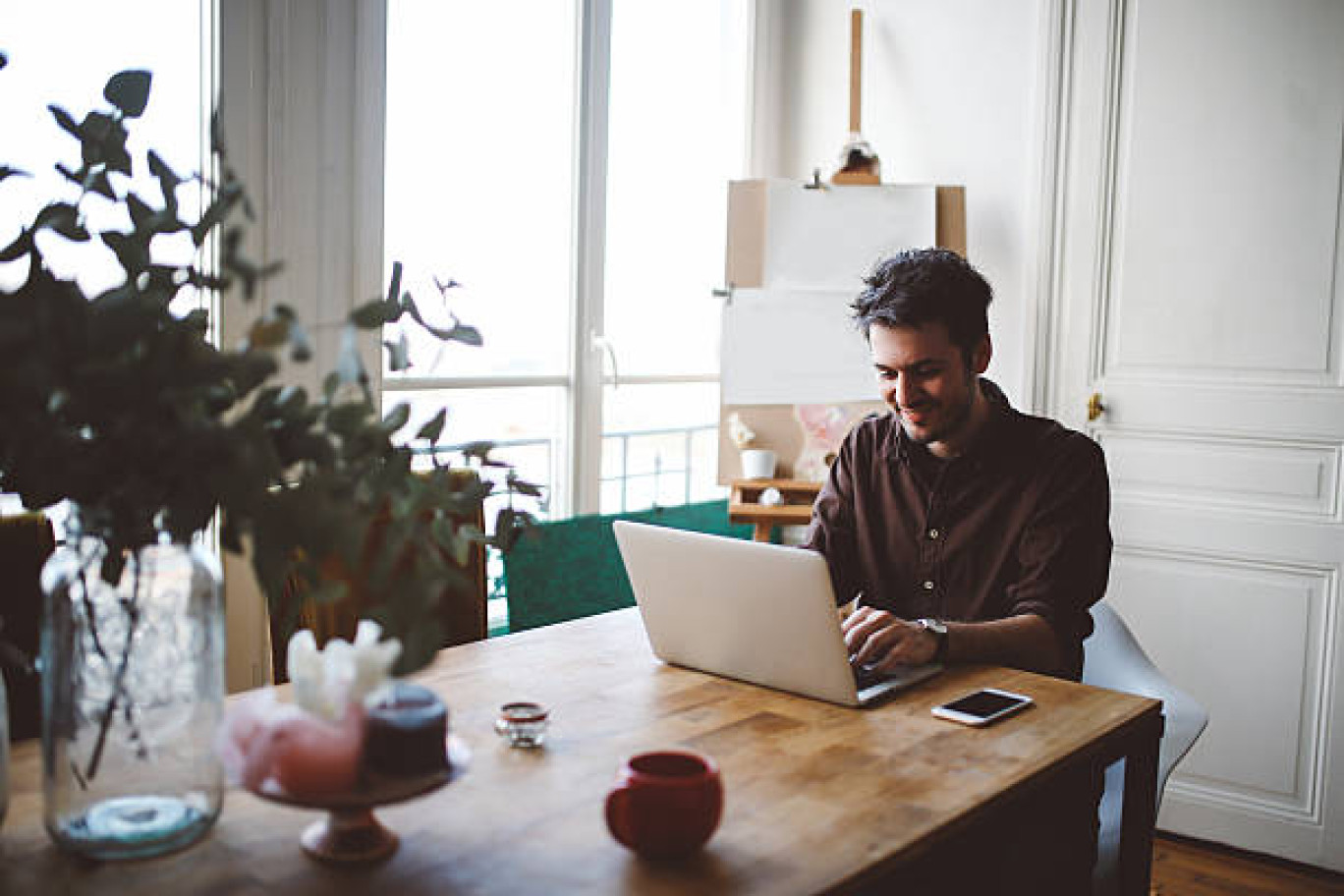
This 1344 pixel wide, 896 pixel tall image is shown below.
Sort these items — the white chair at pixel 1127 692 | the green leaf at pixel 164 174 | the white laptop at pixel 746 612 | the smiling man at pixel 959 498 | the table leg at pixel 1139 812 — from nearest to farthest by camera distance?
the green leaf at pixel 164 174
the white laptop at pixel 746 612
the table leg at pixel 1139 812
the white chair at pixel 1127 692
the smiling man at pixel 959 498

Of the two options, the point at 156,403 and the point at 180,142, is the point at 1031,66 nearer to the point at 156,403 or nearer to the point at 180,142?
the point at 180,142

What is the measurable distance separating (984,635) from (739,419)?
159cm

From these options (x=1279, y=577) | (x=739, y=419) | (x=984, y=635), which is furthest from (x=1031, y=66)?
(x=984, y=635)

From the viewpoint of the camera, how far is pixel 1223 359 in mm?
2943

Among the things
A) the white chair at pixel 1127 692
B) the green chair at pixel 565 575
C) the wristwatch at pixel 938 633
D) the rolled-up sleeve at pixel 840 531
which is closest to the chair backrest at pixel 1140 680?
the white chair at pixel 1127 692

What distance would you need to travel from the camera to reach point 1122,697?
162 cm

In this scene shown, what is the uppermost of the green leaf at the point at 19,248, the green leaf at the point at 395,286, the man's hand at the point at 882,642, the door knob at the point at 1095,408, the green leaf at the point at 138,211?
the green leaf at the point at 138,211

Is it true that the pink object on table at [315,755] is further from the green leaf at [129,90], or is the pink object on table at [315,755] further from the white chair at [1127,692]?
the white chair at [1127,692]

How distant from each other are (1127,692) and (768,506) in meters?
1.46

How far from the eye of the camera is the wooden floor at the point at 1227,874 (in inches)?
108

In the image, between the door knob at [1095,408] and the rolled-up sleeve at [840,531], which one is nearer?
the rolled-up sleeve at [840,531]

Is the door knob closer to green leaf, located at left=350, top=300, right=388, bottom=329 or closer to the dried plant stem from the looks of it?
green leaf, located at left=350, top=300, right=388, bottom=329

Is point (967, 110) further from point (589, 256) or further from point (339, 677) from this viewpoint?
point (339, 677)

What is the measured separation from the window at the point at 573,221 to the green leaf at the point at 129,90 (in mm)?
1496
